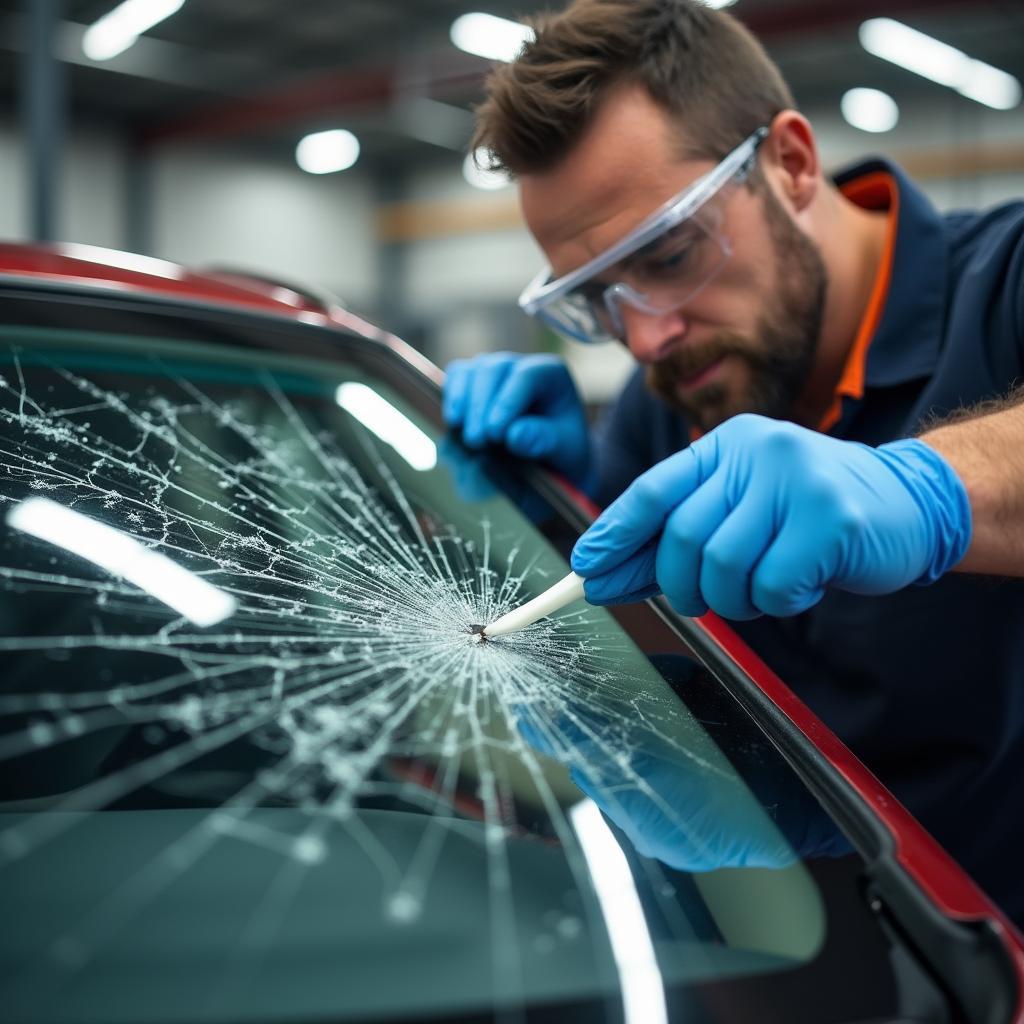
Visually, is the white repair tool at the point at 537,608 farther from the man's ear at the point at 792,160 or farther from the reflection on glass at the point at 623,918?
the man's ear at the point at 792,160

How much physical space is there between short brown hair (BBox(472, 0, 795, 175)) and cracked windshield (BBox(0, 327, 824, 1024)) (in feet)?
2.08

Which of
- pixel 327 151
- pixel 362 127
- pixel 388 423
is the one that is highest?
pixel 327 151

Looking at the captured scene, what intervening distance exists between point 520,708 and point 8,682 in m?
0.32

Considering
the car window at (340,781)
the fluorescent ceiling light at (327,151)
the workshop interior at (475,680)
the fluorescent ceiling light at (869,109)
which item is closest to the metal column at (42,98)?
the workshop interior at (475,680)

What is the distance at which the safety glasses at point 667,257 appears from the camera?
1.16m

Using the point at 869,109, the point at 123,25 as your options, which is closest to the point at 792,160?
the point at 123,25

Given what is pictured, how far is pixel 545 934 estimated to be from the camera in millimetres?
469

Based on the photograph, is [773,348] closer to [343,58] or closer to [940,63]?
[940,63]

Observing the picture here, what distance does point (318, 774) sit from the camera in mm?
533

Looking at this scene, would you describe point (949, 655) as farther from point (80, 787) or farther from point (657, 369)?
point (80, 787)

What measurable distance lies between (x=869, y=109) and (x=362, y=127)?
5227 millimetres

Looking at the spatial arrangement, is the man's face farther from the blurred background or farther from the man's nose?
the blurred background

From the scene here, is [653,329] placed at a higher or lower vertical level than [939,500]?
higher

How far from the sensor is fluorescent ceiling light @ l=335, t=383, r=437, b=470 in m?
1.05
